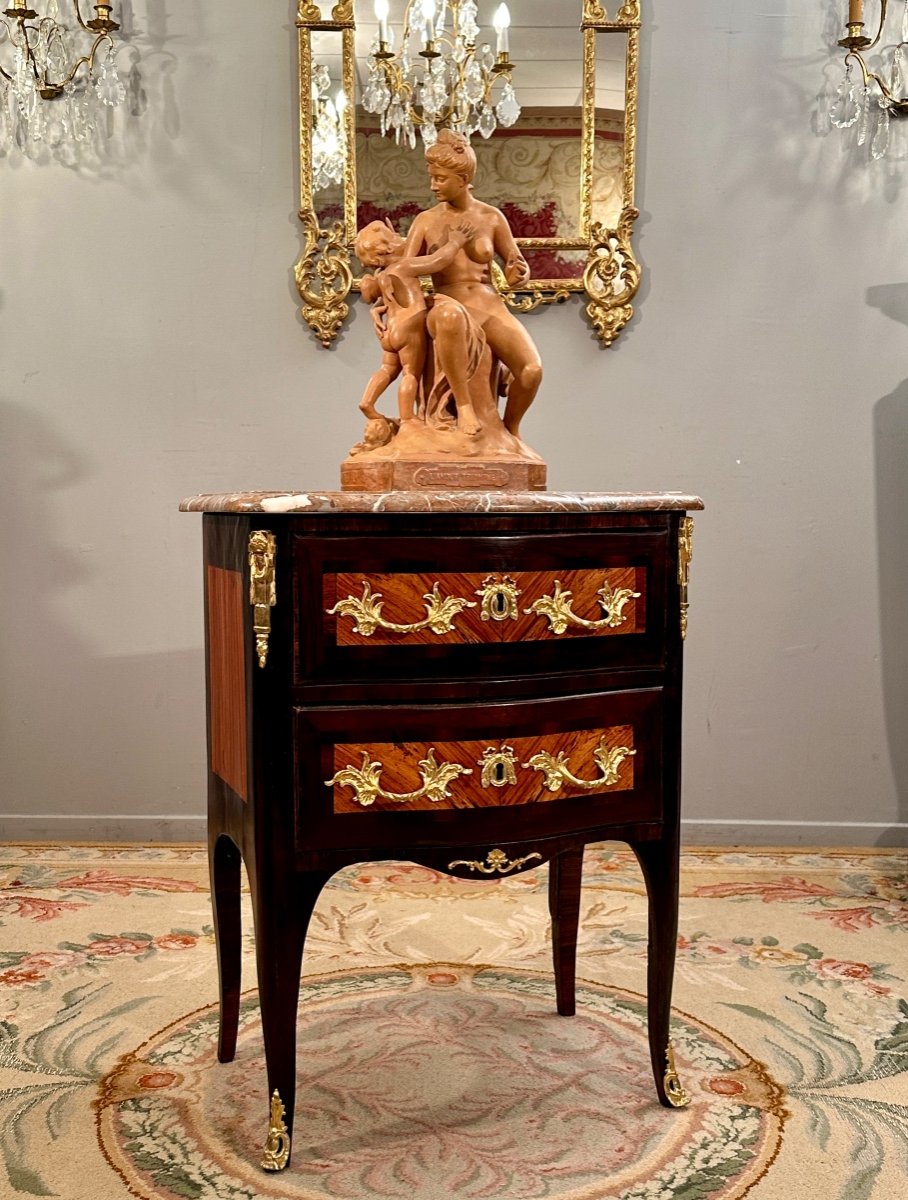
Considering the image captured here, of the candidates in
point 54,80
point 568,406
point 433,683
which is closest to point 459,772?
point 433,683

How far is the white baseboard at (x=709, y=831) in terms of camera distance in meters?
3.33

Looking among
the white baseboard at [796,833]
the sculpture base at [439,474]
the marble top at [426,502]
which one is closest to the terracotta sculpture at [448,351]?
the sculpture base at [439,474]

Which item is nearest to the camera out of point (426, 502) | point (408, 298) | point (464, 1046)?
point (426, 502)

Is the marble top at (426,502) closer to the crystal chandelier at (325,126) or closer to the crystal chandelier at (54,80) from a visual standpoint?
the crystal chandelier at (325,126)

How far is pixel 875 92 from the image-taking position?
3.14m

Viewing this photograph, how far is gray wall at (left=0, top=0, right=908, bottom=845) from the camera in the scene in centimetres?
317

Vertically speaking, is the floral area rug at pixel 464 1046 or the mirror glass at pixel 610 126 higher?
the mirror glass at pixel 610 126

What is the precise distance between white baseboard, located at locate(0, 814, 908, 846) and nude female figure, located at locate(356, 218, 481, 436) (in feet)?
5.91

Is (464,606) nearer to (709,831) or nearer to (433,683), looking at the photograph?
(433,683)

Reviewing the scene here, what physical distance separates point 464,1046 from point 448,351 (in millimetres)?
1239

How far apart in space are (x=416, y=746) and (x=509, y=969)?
1012 millimetres

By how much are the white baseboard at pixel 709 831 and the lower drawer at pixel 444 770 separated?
5.67 ft

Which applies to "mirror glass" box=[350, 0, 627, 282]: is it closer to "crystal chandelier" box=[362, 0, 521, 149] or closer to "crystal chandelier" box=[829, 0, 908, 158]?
"crystal chandelier" box=[362, 0, 521, 149]

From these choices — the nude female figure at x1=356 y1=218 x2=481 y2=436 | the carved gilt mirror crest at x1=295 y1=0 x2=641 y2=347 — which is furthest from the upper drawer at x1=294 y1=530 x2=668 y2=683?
the carved gilt mirror crest at x1=295 y1=0 x2=641 y2=347
